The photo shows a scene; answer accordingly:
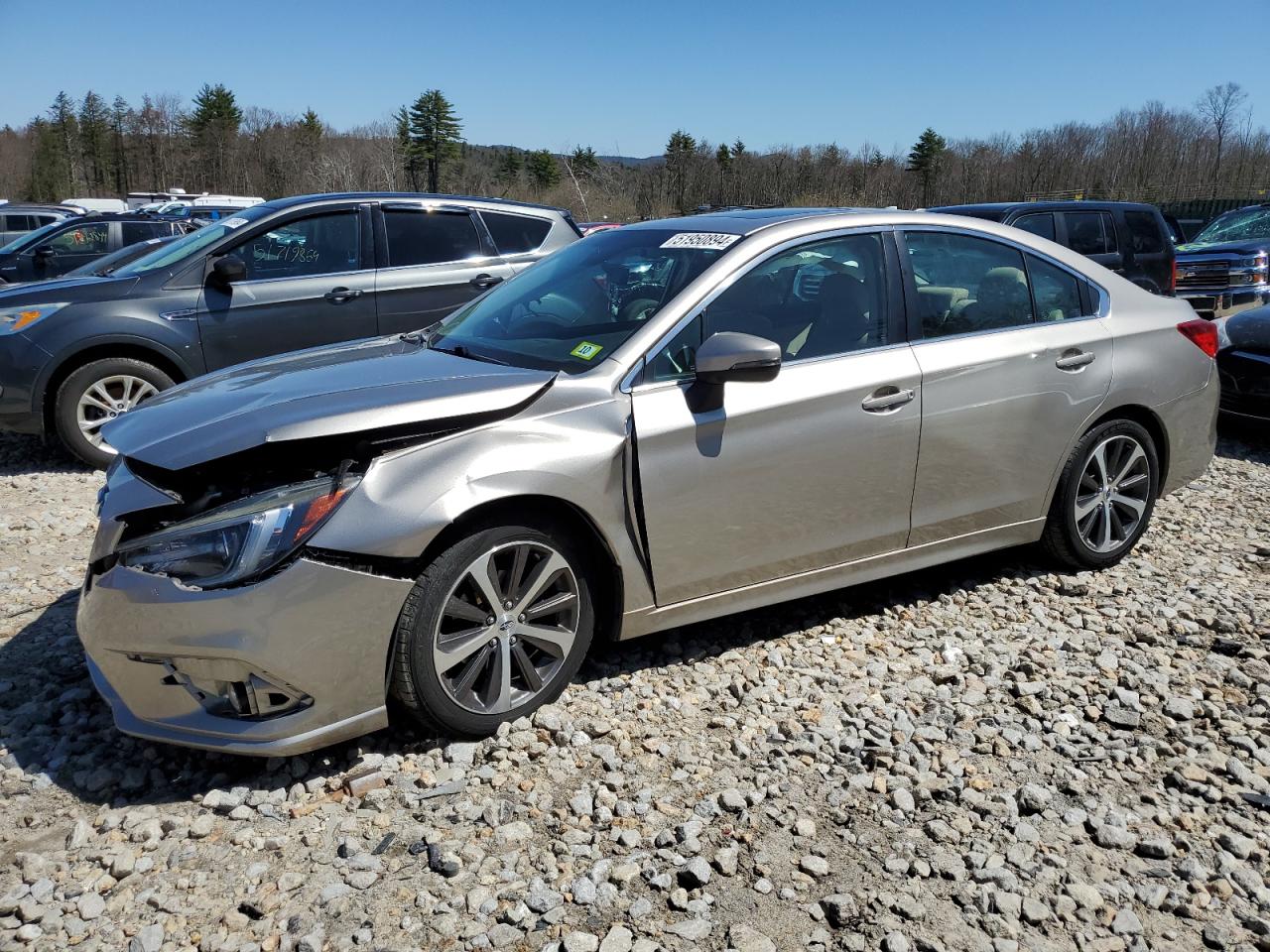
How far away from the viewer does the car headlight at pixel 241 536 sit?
2.86 metres

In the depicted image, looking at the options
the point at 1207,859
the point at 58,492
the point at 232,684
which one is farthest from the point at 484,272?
the point at 1207,859

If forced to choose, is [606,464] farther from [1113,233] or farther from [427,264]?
[1113,233]

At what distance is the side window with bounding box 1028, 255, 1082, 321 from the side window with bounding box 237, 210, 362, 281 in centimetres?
497

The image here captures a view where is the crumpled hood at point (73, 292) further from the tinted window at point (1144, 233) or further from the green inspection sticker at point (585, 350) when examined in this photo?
the tinted window at point (1144, 233)

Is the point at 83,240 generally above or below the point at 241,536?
above

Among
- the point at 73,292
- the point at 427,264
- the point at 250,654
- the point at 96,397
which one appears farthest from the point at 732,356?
the point at 73,292

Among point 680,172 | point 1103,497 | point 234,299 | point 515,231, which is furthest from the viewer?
point 680,172

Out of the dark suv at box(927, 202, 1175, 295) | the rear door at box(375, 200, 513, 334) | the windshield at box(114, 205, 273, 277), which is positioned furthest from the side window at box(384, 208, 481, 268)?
the dark suv at box(927, 202, 1175, 295)

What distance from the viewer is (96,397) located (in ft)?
→ 22.7

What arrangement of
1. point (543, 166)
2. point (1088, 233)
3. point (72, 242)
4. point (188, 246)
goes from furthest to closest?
point (543, 166)
point (72, 242)
point (1088, 233)
point (188, 246)

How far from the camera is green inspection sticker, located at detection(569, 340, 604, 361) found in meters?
3.59

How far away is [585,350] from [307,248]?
14.9 ft

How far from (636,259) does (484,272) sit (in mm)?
3923

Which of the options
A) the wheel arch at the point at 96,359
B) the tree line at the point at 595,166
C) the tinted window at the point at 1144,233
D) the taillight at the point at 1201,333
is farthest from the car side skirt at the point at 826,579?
the tree line at the point at 595,166
